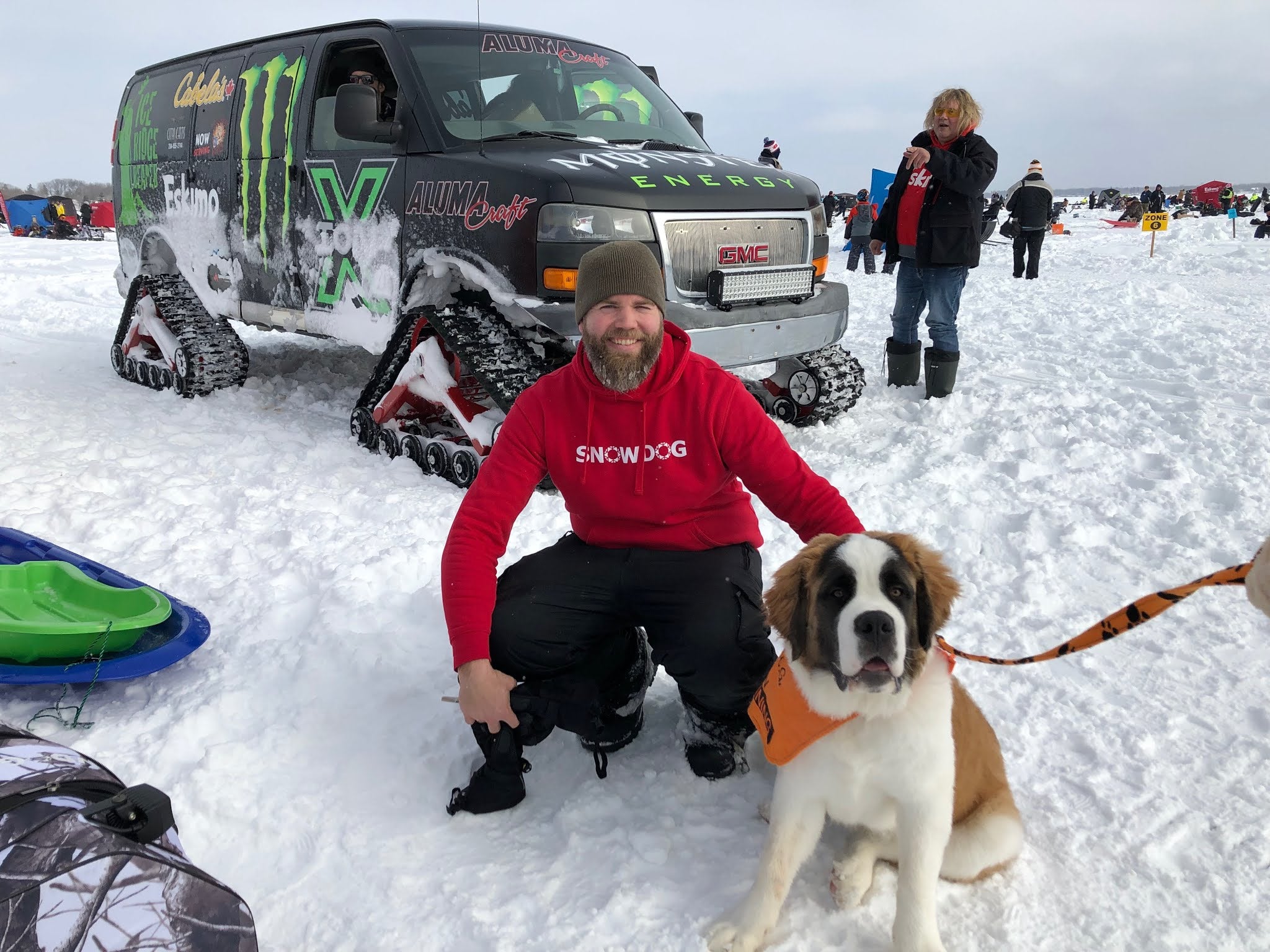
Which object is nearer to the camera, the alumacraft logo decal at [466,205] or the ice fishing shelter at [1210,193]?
the alumacraft logo decal at [466,205]

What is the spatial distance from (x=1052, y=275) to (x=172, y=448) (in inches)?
560

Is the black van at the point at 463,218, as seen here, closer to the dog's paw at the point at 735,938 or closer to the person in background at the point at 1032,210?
the dog's paw at the point at 735,938

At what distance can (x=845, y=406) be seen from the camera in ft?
19.7

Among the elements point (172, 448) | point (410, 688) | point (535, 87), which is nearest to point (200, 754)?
point (410, 688)

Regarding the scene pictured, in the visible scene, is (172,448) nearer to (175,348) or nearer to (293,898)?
(175,348)

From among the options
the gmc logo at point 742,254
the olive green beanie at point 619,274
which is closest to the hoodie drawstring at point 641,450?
the olive green beanie at point 619,274

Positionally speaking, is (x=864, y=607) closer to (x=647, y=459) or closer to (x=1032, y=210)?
(x=647, y=459)

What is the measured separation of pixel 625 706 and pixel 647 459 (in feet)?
2.63

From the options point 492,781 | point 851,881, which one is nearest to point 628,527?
point 492,781

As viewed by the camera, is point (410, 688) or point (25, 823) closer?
point (25, 823)

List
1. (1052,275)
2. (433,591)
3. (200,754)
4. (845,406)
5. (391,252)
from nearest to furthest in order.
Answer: (200,754) < (433,591) < (391,252) < (845,406) < (1052,275)

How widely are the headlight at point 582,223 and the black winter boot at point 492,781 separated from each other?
260 cm

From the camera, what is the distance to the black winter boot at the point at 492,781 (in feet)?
8.13

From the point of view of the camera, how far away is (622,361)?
262 centimetres
